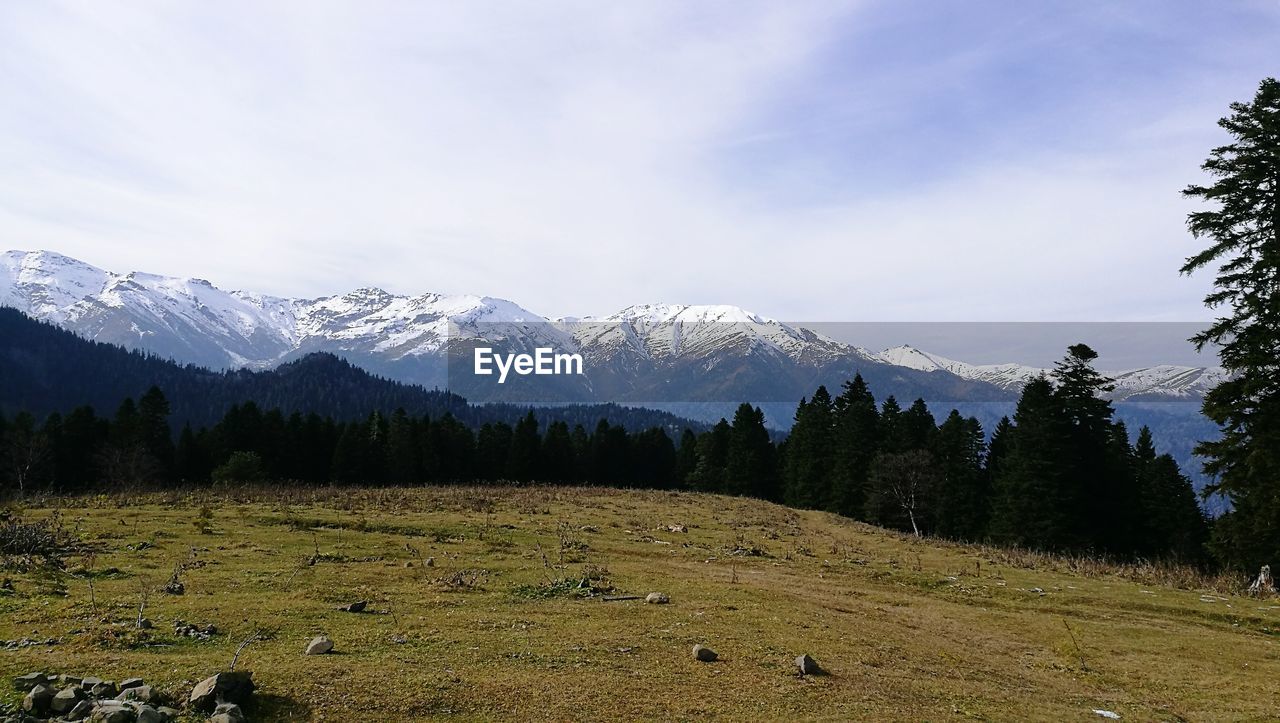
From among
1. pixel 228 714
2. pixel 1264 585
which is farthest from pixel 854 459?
pixel 228 714

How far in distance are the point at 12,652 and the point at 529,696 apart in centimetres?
756

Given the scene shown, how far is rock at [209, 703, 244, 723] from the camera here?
7820 mm

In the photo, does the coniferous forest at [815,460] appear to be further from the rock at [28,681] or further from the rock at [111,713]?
the rock at [111,713]

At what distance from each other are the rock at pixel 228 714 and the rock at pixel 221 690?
0.16 m

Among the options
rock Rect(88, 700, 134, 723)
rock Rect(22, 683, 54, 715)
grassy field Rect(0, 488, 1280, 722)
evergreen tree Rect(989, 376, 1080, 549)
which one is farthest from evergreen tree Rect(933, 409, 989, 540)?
rock Rect(22, 683, 54, 715)

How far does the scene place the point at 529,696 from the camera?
9.75 meters

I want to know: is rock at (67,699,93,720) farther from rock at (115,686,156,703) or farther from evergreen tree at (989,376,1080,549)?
evergreen tree at (989,376,1080,549)

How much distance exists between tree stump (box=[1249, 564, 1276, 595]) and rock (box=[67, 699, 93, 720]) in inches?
1260

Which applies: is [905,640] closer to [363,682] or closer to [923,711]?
[923,711]

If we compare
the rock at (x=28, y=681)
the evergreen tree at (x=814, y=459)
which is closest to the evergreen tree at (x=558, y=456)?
the evergreen tree at (x=814, y=459)

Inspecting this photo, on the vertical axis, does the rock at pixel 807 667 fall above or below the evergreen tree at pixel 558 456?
above

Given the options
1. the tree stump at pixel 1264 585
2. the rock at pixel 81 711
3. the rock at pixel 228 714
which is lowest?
the tree stump at pixel 1264 585

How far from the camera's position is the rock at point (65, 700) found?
7730 millimetres

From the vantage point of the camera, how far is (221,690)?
8.37 m
